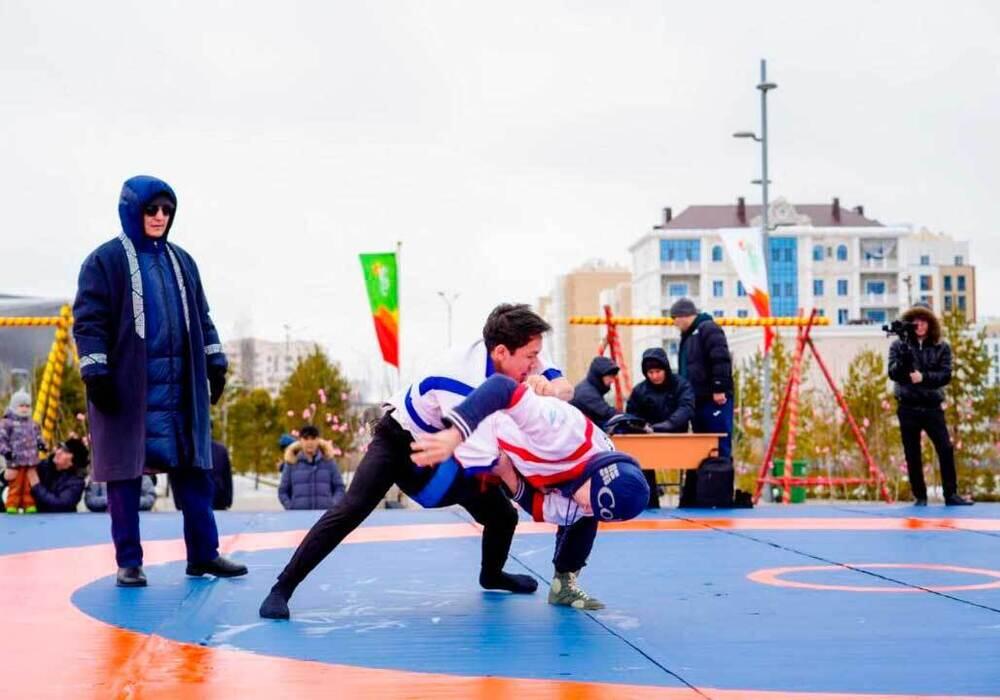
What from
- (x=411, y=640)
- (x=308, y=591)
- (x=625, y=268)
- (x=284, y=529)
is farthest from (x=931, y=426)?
(x=625, y=268)

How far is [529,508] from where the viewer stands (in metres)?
5.80

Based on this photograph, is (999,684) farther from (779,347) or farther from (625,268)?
(625,268)

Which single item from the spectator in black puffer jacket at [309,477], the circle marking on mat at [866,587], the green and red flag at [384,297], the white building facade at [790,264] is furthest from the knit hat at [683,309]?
the white building facade at [790,264]

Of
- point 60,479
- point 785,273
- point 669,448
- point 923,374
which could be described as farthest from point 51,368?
point 785,273

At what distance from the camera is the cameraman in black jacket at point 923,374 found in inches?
491

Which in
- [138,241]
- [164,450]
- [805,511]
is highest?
[138,241]

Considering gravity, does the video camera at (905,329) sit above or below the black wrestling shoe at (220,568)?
above

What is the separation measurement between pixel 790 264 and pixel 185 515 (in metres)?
117

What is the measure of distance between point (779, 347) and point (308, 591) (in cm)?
2925

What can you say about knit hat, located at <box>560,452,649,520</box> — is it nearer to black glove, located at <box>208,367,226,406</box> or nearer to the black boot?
the black boot

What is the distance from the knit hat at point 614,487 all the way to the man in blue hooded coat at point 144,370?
2.31 m

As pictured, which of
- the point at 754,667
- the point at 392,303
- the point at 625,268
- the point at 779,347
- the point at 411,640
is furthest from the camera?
the point at 625,268

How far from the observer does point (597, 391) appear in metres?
12.7

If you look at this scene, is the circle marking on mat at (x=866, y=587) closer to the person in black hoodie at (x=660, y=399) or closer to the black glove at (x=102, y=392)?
the black glove at (x=102, y=392)
